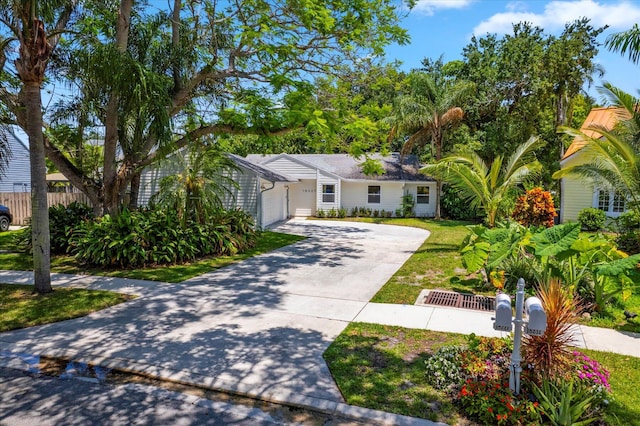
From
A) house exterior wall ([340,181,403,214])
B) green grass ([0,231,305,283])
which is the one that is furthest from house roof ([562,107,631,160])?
green grass ([0,231,305,283])

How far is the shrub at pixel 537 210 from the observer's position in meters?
11.7

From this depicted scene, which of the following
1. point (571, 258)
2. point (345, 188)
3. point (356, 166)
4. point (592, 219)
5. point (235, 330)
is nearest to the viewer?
point (235, 330)

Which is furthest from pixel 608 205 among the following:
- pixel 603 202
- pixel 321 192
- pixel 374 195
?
pixel 321 192

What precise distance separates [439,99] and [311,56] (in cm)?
1222

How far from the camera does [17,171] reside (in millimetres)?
24547

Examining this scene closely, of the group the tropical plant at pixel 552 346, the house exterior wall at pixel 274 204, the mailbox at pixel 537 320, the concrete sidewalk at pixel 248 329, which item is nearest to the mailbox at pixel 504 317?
the mailbox at pixel 537 320

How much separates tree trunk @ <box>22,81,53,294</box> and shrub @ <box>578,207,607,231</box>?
18634 mm

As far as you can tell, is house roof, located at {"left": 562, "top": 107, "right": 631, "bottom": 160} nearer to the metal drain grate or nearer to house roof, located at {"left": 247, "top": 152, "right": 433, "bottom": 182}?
house roof, located at {"left": 247, "top": 152, "right": 433, "bottom": 182}

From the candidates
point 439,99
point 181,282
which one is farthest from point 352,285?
point 439,99

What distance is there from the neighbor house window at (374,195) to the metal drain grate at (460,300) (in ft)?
55.3

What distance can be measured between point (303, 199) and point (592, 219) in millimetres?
15159

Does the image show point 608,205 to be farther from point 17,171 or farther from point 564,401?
point 17,171

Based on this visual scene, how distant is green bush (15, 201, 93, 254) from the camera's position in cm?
1220

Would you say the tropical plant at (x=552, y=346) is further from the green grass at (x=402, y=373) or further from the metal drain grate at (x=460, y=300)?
the metal drain grate at (x=460, y=300)
